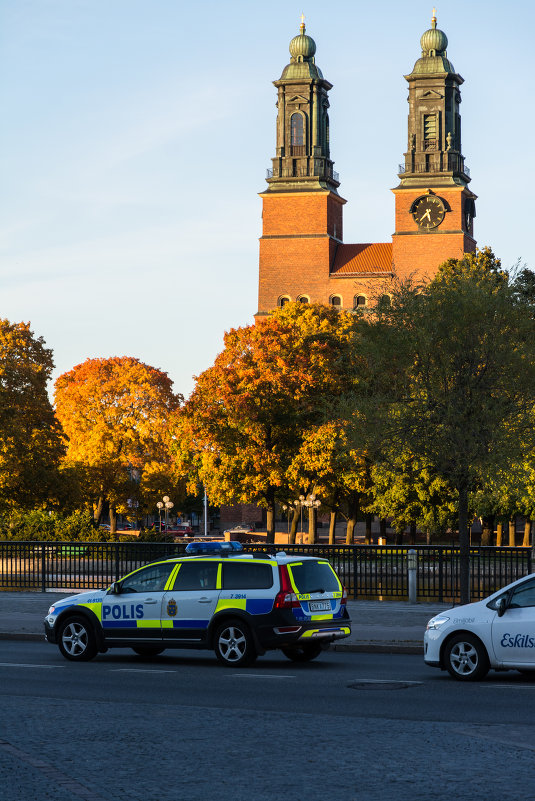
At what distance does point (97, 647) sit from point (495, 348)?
884cm

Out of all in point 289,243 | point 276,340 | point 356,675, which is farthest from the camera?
point 289,243

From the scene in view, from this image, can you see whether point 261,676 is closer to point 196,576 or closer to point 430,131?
point 196,576

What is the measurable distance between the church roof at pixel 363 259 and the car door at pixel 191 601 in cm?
8757

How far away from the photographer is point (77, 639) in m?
18.2

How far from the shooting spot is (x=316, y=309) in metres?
66.4

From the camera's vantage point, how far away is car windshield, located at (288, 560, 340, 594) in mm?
17109

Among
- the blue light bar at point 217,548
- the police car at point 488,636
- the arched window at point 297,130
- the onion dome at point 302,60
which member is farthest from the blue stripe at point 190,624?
the onion dome at point 302,60

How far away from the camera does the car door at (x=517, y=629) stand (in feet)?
48.5

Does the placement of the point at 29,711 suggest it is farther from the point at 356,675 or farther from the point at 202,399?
the point at 202,399

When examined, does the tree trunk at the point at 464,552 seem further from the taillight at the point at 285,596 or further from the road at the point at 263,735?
the taillight at the point at 285,596

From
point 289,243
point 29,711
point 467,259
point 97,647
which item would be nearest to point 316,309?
point 467,259

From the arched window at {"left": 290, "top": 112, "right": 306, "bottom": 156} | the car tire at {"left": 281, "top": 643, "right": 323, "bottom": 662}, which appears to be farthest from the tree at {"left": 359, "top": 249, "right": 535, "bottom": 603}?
the arched window at {"left": 290, "top": 112, "right": 306, "bottom": 156}

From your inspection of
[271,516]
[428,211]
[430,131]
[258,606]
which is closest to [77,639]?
[258,606]

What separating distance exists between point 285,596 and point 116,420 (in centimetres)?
7436
